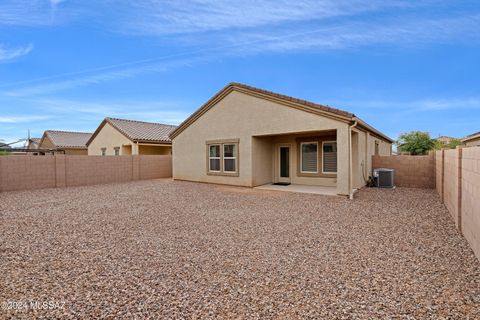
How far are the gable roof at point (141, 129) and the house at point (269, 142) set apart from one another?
23.9ft

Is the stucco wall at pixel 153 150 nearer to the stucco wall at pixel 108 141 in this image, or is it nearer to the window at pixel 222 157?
the stucco wall at pixel 108 141

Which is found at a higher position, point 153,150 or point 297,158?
point 153,150

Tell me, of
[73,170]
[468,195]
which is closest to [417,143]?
[468,195]

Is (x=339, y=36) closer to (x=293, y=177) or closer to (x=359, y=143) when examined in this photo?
(x=359, y=143)

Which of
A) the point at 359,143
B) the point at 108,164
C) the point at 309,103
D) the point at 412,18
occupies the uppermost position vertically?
the point at 412,18

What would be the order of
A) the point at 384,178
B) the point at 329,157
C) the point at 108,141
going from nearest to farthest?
the point at 329,157 < the point at 384,178 < the point at 108,141

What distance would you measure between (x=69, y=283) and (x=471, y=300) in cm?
514

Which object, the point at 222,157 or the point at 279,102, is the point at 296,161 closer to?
the point at 279,102

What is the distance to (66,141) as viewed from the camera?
32.9 meters

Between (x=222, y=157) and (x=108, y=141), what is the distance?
15388mm

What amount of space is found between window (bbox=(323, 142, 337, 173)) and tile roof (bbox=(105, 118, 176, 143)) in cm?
1390

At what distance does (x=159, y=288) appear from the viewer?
3451 mm

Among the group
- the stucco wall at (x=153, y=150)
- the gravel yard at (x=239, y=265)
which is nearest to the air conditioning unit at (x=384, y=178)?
the gravel yard at (x=239, y=265)

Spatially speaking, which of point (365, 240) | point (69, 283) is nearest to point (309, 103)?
point (365, 240)
